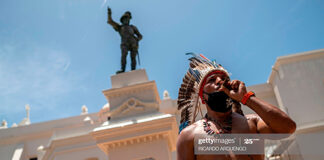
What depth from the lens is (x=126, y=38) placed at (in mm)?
8586

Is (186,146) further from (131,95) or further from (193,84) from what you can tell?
(131,95)

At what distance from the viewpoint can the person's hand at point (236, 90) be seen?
6.30 feet

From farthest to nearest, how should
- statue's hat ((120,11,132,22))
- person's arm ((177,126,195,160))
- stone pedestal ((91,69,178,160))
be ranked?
statue's hat ((120,11,132,22)) → stone pedestal ((91,69,178,160)) → person's arm ((177,126,195,160))

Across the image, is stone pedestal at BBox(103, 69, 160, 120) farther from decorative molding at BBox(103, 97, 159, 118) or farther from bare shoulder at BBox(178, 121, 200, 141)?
bare shoulder at BBox(178, 121, 200, 141)

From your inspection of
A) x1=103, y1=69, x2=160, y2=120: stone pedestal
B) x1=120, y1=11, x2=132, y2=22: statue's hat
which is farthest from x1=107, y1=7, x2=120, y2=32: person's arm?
x1=103, y1=69, x2=160, y2=120: stone pedestal

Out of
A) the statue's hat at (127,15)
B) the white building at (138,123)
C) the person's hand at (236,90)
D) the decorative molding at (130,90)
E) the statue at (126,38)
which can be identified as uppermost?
the statue's hat at (127,15)

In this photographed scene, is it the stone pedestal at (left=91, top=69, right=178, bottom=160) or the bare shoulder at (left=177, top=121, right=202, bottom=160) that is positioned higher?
the bare shoulder at (left=177, top=121, right=202, bottom=160)

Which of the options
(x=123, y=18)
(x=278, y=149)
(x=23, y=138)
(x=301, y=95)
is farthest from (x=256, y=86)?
(x=23, y=138)

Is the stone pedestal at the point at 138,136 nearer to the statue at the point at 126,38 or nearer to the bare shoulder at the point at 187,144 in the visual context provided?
the statue at the point at 126,38

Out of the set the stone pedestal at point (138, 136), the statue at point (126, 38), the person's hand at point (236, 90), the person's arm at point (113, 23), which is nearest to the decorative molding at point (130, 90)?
the stone pedestal at point (138, 136)

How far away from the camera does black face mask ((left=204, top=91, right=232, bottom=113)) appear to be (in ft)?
7.04

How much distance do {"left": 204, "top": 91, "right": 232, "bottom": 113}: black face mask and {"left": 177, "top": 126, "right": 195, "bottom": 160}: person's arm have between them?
0.95ft

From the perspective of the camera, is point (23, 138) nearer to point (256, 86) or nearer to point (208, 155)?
point (256, 86)

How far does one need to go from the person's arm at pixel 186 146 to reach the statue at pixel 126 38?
638cm
